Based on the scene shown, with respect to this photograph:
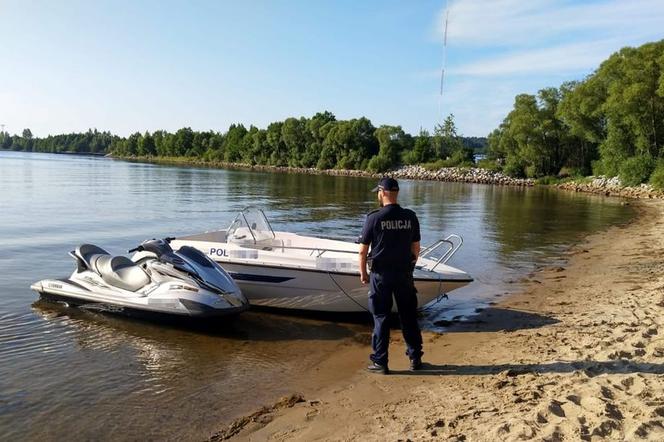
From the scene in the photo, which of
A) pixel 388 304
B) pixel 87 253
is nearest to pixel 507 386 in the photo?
pixel 388 304

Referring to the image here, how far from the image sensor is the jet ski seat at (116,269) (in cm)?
918

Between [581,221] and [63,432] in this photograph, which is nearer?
[63,432]

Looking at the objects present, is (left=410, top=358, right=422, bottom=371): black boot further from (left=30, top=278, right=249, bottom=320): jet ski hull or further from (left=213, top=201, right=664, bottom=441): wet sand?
(left=30, top=278, right=249, bottom=320): jet ski hull

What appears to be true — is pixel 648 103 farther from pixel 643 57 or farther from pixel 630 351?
pixel 630 351

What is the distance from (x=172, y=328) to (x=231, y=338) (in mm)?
1066

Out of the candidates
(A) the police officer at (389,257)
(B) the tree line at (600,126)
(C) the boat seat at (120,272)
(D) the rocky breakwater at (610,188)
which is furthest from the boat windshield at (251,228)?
(B) the tree line at (600,126)

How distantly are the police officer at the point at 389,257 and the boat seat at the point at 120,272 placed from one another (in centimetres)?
455

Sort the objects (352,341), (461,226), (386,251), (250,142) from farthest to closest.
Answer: (250,142)
(461,226)
(352,341)
(386,251)

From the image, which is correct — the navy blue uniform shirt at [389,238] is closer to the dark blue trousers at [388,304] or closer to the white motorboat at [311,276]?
the dark blue trousers at [388,304]

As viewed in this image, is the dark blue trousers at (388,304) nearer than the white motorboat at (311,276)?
Yes

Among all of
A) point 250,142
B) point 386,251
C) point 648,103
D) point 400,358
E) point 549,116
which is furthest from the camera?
point 250,142

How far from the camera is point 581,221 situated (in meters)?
26.5

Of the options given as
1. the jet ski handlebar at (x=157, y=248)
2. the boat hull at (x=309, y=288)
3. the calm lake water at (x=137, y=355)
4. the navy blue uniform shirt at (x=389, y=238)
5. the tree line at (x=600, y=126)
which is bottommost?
the calm lake water at (x=137, y=355)

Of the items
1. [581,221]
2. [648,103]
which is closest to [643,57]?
[648,103]
